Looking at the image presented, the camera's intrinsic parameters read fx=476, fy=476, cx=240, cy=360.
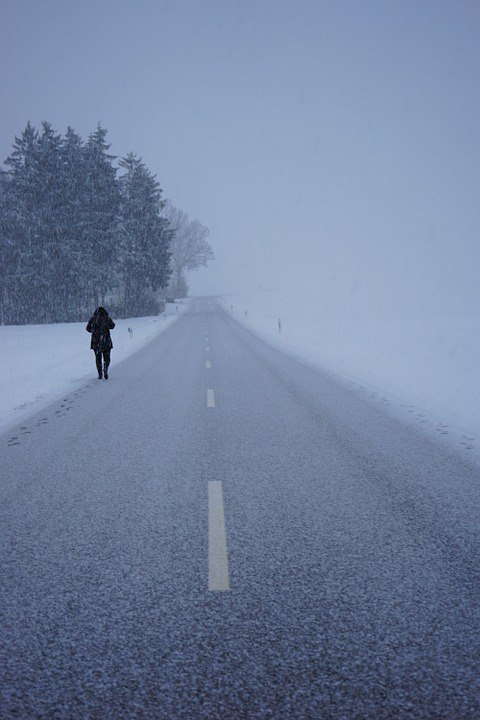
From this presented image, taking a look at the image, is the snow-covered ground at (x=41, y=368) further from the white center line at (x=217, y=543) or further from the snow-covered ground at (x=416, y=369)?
the snow-covered ground at (x=416, y=369)

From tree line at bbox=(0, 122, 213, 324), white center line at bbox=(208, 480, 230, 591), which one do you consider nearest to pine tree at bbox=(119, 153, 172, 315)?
tree line at bbox=(0, 122, 213, 324)

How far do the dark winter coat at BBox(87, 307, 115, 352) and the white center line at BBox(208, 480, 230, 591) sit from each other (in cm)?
904

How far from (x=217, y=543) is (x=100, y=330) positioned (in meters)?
10.5

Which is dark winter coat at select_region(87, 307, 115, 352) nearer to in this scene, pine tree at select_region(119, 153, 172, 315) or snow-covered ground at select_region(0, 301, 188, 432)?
snow-covered ground at select_region(0, 301, 188, 432)

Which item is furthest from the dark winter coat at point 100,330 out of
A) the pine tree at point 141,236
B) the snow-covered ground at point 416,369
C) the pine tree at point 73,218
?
the pine tree at point 141,236

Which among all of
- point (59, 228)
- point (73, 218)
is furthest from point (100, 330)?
point (73, 218)

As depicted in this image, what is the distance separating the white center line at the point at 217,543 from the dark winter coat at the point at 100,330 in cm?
904

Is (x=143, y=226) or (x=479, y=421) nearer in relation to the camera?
(x=479, y=421)

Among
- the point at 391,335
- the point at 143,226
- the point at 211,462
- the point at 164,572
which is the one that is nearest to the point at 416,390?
the point at 211,462

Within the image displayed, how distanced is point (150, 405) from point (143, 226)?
4106 centimetres

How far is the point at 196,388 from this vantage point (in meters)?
11.9

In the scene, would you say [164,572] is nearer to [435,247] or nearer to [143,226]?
[143,226]

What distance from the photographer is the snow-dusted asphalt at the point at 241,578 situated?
2.39m

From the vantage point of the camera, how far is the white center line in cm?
339
